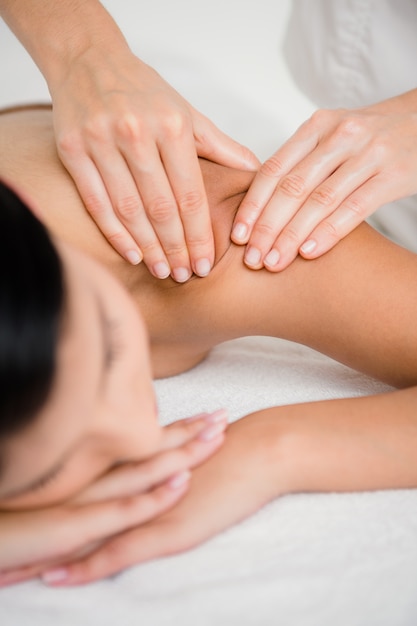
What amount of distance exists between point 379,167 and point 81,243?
433mm

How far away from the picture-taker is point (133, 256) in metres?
0.89

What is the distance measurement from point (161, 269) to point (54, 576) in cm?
40

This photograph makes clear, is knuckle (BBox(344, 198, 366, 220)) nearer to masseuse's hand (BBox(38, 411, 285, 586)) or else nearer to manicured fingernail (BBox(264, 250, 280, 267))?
manicured fingernail (BBox(264, 250, 280, 267))

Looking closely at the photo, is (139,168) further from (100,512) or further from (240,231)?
(100,512)

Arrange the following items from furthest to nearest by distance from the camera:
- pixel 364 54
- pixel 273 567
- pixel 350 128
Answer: pixel 364 54 → pixel 350 128 → pixel 273 567

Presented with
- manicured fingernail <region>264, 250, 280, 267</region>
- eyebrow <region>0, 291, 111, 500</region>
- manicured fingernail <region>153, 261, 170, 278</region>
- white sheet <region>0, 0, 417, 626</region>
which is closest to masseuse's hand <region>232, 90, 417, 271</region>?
manicured fingernail <region>264, 250, 280, 267</region>

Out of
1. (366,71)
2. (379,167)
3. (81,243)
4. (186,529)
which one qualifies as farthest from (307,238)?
(366,71)

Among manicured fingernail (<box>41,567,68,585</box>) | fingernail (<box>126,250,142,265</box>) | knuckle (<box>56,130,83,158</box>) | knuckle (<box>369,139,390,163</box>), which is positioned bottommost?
manicured fingernail (<box>41,567,68,585</box>)

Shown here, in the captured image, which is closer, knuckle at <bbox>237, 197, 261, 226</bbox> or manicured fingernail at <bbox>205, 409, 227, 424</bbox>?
manicured fingernail at <bbox>205, 409, 227, 424</bbox>

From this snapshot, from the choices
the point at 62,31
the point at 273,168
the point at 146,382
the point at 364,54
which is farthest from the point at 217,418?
the point at 364,54

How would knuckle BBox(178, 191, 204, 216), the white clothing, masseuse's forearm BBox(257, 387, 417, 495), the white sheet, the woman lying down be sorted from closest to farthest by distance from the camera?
1. the woman lying down
2. the white sheet
3. masseuse's forearm BBox(257, 387, 417, 495)
4. knuckle BBox(178, 191, 204, 216)
5. the white clothing

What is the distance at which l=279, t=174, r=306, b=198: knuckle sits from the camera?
0.90 metres

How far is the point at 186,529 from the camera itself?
703 millimetres

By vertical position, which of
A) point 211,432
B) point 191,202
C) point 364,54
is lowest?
point 211,432
